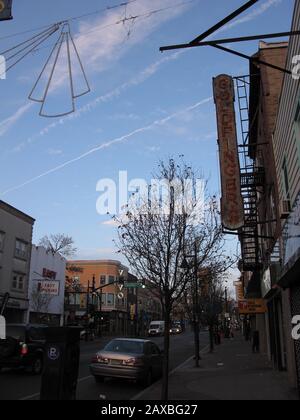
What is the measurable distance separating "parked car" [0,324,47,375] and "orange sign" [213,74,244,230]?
7349 mm

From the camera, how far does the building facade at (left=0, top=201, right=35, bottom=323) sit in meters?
40.2

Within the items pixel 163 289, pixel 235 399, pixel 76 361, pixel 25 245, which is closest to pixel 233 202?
pixel 163 289

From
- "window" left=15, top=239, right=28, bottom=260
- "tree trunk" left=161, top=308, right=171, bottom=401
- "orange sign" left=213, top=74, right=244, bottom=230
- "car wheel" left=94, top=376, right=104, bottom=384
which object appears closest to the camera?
"tree trunk" left=161, top=308, right=171, bottom=401

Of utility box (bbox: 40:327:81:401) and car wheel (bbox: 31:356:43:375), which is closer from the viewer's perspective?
utility box (bbox: 40:327:81:401)

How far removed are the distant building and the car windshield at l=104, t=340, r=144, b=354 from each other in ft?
95.1

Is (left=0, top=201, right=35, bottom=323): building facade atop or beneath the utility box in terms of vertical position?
atop

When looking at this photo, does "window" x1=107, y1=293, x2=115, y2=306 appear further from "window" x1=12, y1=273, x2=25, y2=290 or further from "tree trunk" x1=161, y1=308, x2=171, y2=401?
"tree trunk" x1=161, y1=308, x2=171, y2=401

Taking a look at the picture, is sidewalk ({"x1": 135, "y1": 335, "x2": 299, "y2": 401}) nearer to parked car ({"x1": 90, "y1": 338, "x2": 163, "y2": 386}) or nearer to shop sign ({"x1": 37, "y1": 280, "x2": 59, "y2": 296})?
parked car ({"x1": 90, "y1": 338, "x2": 163, "y2": 386})

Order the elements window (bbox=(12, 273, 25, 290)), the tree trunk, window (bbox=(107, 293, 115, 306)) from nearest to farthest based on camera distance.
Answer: the tree trunk → window (bbox=(12, 273, 25, 290)) → window (bbox=(107, 293, 115, 306))

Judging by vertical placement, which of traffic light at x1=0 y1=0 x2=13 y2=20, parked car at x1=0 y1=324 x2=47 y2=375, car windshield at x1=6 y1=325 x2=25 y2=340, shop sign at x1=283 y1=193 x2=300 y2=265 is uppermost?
traffic light at x1=0 y1=0 x2=13 y2=20

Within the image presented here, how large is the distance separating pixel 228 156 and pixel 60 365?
8727mm

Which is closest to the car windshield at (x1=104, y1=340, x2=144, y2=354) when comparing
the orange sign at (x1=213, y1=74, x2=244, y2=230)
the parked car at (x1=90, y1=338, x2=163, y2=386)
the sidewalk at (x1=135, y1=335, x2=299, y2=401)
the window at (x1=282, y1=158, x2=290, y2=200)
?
the parked car at (x1=90, y1=338, x2=163, y2=386)

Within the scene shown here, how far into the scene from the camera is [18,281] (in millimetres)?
43031
